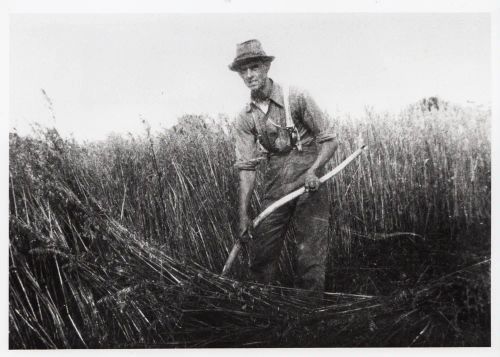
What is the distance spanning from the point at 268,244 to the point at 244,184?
392mm

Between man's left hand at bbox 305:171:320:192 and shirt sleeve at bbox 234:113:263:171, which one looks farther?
shirt sleeve at bbox 234:113:263:171

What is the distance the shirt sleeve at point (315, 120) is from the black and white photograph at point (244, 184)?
0.36 ft

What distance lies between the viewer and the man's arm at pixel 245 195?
283cm

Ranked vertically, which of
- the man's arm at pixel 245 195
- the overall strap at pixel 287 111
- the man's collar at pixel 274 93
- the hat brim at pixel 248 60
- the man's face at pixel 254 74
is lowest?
the man's arm at pixel 245 195

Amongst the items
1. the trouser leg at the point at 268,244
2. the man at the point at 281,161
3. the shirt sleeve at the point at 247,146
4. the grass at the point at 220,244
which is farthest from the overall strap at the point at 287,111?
the trouser leg at the point at 268,244

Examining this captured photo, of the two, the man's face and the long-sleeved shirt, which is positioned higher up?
the man's face

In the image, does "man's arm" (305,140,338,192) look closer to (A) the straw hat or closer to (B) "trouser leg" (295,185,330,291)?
(B) "trouser leg" (295,185,330,291)

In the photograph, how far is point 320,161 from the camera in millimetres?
2689

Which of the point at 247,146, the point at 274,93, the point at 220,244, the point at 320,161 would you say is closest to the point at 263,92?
the point at 274,93

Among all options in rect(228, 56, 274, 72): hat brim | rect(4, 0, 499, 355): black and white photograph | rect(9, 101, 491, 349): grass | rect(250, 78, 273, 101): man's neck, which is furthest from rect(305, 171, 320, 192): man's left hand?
rect(228, 56, 274, 72): hat brim

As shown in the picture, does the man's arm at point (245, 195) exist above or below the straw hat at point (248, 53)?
below

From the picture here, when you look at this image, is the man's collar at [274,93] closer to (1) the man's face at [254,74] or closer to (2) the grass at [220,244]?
(1) the man's face at [254,74]

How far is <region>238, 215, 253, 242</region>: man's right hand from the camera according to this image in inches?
111
